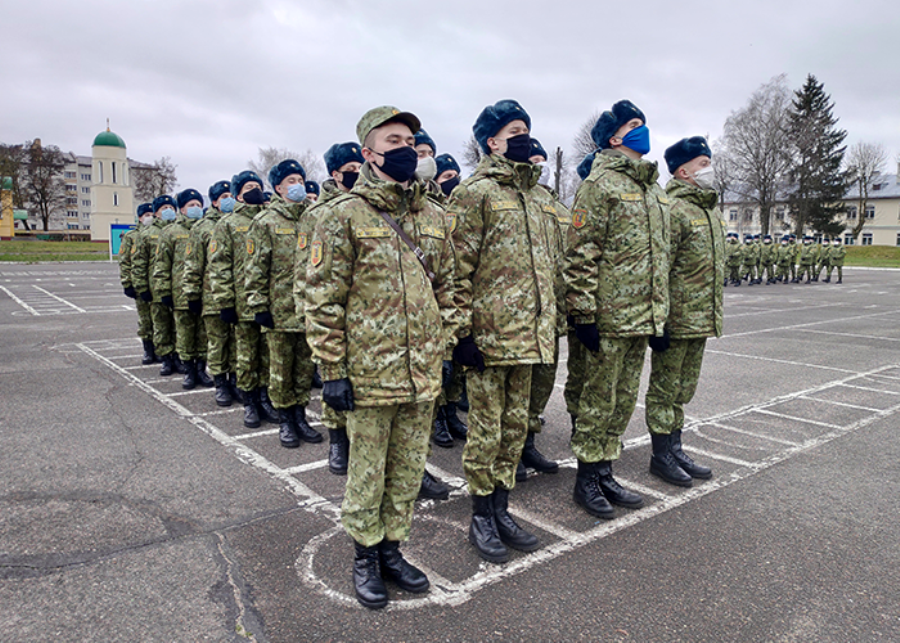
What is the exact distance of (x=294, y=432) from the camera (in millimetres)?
5184

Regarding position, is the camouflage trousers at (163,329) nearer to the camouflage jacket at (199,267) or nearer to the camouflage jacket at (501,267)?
the camouflage jacket at (199,267)

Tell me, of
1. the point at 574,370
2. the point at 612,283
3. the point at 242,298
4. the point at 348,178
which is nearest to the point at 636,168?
the point at 612,283

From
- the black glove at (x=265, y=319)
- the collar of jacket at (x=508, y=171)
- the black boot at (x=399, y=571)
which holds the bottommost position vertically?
the black boot at (x=399, y=571)

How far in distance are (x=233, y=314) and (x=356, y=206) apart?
326 centimetres

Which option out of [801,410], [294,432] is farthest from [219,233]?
[801,410]

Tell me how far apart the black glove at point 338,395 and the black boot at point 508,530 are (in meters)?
1.17

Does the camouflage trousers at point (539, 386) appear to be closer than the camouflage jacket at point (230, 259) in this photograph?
Yes

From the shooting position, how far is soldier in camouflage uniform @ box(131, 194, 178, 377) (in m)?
7.93

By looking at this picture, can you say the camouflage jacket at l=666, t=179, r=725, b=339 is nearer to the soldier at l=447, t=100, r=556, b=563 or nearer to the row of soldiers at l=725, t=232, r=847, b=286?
the soldier at l=447, t=100, r=556, b=563

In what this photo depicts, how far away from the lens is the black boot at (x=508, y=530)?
3354 mm

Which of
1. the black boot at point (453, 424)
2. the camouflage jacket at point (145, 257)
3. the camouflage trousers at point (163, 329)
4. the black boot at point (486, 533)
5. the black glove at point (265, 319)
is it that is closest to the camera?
the black boot at point (486, 533)

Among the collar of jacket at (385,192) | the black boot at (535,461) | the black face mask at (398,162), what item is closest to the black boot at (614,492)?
the black boot at (535,461)

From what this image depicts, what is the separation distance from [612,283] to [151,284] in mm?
6577

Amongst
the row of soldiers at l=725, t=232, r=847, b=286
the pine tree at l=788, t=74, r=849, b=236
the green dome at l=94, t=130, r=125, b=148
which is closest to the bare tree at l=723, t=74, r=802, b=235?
the pine tree at l=788, t=74, r=849, b=236
